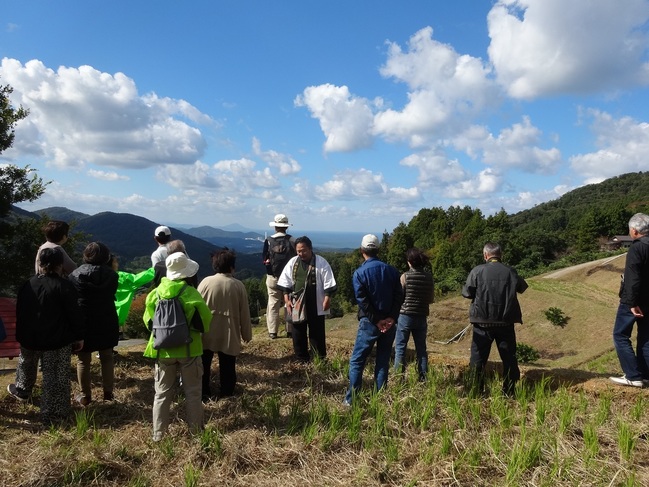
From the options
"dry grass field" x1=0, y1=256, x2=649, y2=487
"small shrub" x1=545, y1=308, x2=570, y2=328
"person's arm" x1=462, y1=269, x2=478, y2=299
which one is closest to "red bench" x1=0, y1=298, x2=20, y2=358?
"dry grass field" x1=0, y1=256, x2=649, y2=487

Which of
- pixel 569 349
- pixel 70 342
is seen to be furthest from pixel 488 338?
pixel 569 349

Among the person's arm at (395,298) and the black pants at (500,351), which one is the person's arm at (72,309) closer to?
the person's arm at (395,298)

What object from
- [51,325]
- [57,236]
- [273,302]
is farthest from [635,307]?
[57,236]

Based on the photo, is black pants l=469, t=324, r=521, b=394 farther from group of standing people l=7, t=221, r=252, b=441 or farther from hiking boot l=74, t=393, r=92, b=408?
hiking boot l=74, t=393, r=92, b=408

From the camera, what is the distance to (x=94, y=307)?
4.86m

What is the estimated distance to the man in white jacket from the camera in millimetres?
5895

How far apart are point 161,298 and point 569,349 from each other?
1355 centimetres

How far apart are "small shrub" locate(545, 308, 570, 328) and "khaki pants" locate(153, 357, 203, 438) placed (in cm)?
1495

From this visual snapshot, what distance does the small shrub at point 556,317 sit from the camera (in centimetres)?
1556

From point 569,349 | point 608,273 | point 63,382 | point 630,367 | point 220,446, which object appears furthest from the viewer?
point 608,273

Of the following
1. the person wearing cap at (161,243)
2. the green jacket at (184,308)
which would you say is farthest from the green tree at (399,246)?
the green jacket at (184,308)

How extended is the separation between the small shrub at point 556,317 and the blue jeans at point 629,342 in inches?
463

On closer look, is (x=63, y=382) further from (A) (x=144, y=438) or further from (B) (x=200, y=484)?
(B) (x=200, y=484)

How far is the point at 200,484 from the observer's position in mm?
3355
